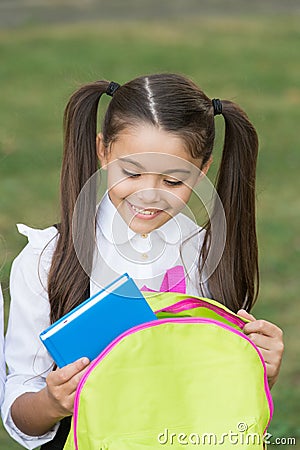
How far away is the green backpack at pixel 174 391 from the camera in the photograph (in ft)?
5.45

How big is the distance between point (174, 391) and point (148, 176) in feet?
1.19

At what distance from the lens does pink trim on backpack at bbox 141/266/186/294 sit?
186 centimetres

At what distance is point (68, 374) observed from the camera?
168cm

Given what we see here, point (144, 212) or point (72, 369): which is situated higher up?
point (144, 212)

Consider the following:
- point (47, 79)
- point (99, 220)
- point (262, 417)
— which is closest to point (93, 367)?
point (262, 417)

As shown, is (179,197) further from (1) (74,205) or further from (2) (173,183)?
(1) (74,205)

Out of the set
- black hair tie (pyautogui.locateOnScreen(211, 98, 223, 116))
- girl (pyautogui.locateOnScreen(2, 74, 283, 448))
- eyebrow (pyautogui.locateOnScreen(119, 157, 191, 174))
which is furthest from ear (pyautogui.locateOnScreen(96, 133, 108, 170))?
black hair tie (pyautogui.locateOnScreen(211, 98, 223, 116))

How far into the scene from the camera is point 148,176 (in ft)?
5.95

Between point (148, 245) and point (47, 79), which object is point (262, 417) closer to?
point (148, 245)

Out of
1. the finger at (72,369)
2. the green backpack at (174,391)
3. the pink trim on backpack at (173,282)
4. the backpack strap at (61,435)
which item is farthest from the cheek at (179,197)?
the backpack strap at (61,435)

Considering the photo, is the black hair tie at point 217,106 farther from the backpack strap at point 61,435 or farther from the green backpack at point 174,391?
the backpack strap at point 61,435

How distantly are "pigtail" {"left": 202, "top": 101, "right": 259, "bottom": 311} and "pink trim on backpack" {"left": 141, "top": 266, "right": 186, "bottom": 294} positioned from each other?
18 centimetres

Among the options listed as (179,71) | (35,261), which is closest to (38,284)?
(35,261)

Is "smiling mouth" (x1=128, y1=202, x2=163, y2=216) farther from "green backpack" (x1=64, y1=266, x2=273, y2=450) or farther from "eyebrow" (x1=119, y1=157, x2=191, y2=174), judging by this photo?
"green backpack" (x1=64, y1=266, x2=273, y2=450)
